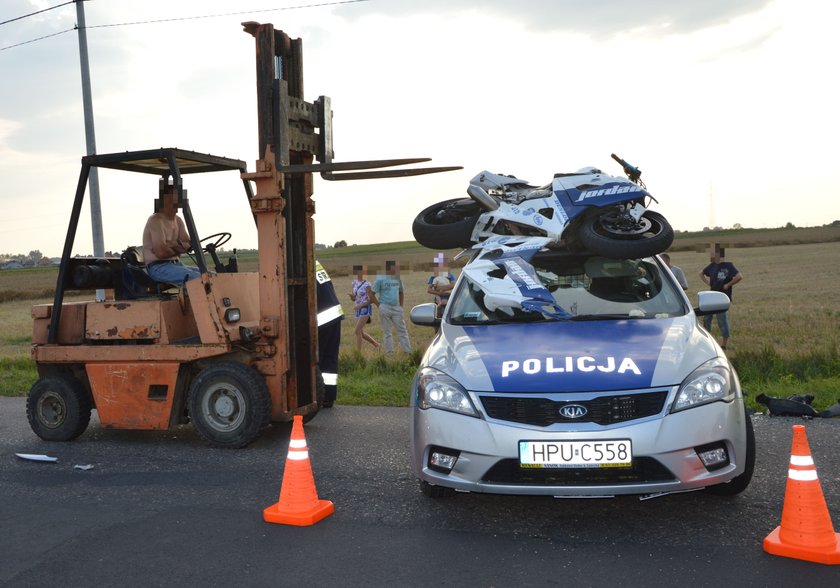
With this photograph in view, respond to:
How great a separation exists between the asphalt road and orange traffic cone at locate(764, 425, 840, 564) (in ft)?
0.27

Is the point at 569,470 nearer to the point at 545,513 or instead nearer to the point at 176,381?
the point at 545,513

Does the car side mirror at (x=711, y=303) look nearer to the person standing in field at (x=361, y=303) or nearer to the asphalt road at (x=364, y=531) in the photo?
the asphalt road at (x=364, y=531)

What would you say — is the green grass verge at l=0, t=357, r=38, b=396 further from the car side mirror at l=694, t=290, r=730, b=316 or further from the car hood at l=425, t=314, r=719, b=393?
the car side mirror at l=694, t=290, r=730, b=316

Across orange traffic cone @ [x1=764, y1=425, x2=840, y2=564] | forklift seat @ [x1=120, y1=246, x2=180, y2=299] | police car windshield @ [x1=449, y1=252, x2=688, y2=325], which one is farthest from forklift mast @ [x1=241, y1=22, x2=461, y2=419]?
orange traffic cone @ [x1=764, y1=425, x2=840, y2=564]

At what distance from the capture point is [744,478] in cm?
Answer: 496

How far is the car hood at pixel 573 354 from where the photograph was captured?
4.59m

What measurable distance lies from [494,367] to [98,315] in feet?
14.5

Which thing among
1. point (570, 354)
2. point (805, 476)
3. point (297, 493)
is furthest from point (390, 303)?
point (805, 476)

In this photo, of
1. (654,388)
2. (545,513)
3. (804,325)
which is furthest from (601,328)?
(804,325)

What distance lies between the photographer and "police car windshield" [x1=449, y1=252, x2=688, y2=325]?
5.54 m

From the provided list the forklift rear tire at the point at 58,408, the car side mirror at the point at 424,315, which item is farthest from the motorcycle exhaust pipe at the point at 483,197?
the forklift rear tire at the point at 58,408

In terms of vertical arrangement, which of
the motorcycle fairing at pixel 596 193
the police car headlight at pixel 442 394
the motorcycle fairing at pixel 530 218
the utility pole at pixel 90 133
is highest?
the utility pole at pixel 90 133

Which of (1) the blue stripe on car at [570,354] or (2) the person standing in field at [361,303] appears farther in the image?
(2) the person standing in field at [361,303]

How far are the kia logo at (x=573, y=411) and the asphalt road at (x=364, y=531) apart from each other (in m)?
0.69
